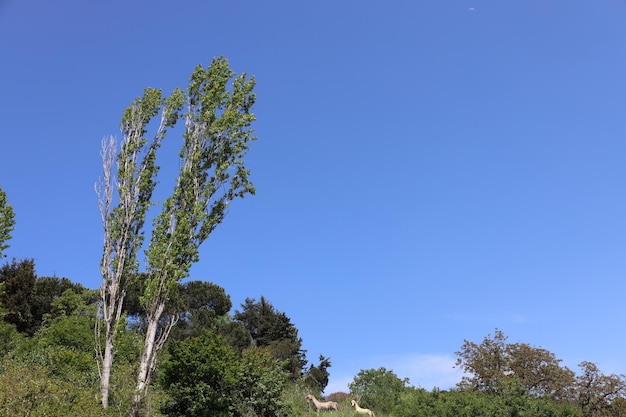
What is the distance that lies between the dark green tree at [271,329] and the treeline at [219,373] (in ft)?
0.29

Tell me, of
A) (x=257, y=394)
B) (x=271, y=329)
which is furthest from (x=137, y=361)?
(x=271, y=329)

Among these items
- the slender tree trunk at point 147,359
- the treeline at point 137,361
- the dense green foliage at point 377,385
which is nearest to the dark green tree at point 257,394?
the treeline at point 137,361

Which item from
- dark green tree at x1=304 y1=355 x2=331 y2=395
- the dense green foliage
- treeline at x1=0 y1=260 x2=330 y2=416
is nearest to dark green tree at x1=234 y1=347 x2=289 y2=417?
treeline at x1=0 y1=260 x2=330 y2=416

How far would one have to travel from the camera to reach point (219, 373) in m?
19.2

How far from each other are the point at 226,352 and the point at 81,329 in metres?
13.2

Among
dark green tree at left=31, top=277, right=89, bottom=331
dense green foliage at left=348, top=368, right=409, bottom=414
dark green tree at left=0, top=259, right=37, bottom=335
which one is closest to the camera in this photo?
dense green foliage at left=348, top=368, right=409, bottom=414

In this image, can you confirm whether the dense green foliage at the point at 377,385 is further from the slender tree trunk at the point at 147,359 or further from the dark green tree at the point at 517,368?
the slender tree trunk at the point at 147,359

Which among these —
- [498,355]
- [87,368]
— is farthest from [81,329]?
[498,355]

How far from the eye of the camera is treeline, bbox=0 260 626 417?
16.0 metres

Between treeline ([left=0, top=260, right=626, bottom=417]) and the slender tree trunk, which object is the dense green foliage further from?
the slender tree trunk

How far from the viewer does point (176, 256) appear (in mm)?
17141

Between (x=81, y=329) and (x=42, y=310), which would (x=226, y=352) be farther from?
(x=42, y=310)

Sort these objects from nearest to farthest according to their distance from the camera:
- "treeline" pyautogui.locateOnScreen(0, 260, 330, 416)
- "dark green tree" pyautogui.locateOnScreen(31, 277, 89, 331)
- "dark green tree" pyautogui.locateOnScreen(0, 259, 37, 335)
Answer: "treeline" pyautogui.locateOnScreen(0, 260, 330, 416) → "dark green tree" pyautogui.locateOnScreen(0, 259, 37, 335) → "dark green tree" pyautogui.locateOnScreen(31, 277, 89, 331)

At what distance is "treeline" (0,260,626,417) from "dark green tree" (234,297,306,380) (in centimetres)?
9
